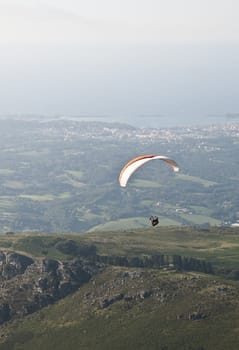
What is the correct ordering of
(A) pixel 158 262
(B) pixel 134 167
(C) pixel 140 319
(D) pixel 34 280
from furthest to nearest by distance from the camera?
(A) pixel 158 262 → (D) pixel 34 280 → (C) pixel 140 319 → (B) pixel 134 167

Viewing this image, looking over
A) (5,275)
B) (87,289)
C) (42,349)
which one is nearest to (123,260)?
(87,289)

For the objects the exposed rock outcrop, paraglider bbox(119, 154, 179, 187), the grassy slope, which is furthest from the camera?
the exposed rock outcrop

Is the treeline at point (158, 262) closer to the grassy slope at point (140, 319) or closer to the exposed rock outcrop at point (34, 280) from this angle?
the exposed rock outcrop at point (34, 280)

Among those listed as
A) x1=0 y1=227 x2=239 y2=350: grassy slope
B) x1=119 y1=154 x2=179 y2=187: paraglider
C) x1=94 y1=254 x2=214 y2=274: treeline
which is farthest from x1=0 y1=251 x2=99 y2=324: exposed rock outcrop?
x1=119 y1=154 x2=179 y2=187: paraglider

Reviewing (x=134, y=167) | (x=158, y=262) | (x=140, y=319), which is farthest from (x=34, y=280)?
(x=134, y=167)

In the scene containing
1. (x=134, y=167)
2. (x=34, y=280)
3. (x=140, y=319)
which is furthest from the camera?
(x=34, y=280)

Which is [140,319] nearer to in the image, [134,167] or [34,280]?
[34,280]

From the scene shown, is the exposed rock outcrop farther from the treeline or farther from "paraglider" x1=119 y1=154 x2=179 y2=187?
"paraglider" x1=119 y1=154 x2=179 y2=187

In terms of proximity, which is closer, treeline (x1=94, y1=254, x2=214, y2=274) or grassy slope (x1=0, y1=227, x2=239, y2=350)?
grassy slope (x1=0, y1=227, x2=239, y2=350)

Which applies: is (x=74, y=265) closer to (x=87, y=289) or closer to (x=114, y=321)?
(x=87, y=289)
